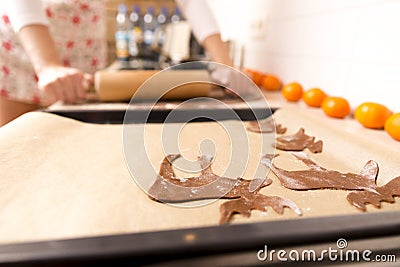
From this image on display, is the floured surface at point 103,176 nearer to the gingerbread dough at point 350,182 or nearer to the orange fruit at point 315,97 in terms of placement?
the gingerbread dough at point 350,182

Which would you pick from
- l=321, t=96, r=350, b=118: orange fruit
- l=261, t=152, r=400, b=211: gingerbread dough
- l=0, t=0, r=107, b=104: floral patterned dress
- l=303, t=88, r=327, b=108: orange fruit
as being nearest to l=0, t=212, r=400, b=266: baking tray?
l=261, t=152, r=400, b=211: gingerbread dough

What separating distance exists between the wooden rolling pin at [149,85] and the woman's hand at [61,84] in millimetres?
72

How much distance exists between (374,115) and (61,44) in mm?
935

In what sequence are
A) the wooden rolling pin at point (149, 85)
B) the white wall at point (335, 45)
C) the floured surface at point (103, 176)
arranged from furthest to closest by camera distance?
the wooden rolling pin at point (149, 85) < the white wall at point (335, 45) < the floured surface at point (103, 176)

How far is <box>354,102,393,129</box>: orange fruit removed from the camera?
2.34ft

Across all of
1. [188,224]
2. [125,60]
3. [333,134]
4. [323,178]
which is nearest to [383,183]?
[323,178]

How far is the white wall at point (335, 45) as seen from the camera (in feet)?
2.39

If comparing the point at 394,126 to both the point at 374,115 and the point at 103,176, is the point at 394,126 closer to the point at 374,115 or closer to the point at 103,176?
the point at 374,115

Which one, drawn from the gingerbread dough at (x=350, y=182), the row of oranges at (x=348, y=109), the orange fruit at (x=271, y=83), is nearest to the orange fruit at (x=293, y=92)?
the row of oranges at (x=348, y=109)

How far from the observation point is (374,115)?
0.71 metres

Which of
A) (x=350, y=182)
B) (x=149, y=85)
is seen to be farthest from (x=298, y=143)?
(x=149, y=85)

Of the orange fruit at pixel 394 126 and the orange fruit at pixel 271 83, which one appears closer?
the orange fruit at pixel 394 126

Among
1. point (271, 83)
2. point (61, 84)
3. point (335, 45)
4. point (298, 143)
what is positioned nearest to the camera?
point (298, 143)

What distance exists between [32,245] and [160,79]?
723mm
